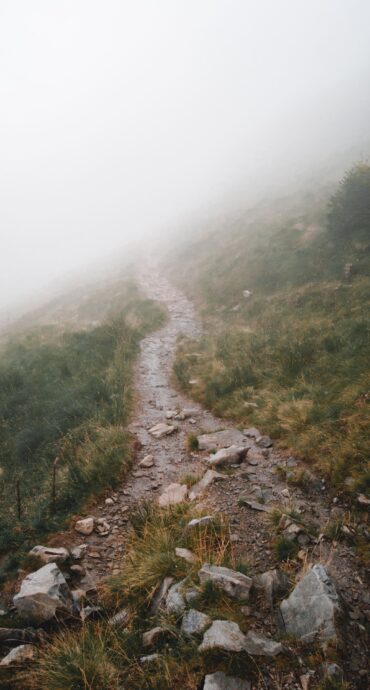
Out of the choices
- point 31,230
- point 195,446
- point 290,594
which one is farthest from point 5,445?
point 31,230

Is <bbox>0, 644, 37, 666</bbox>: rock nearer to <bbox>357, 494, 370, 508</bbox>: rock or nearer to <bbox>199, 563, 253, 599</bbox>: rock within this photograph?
<bbox>199, 563, 253, 599</bbox>: rock

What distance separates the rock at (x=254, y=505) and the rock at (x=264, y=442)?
1.78 meters

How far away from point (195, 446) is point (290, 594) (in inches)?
166

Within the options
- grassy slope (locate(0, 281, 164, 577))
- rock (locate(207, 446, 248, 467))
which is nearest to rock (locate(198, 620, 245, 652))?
grassy slope (locate(0, 281, 164, 577))

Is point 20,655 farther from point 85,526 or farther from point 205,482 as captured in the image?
point 205,482

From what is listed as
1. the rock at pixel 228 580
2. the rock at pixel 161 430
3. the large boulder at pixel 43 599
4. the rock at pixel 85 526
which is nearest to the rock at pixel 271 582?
the rock at pixel 228 580

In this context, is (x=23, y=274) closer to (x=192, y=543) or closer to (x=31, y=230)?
(x=31, y=230)

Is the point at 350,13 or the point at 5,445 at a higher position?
the point at 350,13

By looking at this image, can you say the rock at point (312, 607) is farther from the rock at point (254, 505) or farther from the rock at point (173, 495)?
the rock at point (173, 495)

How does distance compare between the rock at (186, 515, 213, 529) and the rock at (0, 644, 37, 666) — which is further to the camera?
the rock at (186, 515, 213, 529)

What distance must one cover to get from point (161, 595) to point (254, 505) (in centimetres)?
193

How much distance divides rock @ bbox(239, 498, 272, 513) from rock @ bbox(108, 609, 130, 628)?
87.3 inches

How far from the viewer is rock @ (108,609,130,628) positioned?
3.92 meters

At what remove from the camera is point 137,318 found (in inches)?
744
